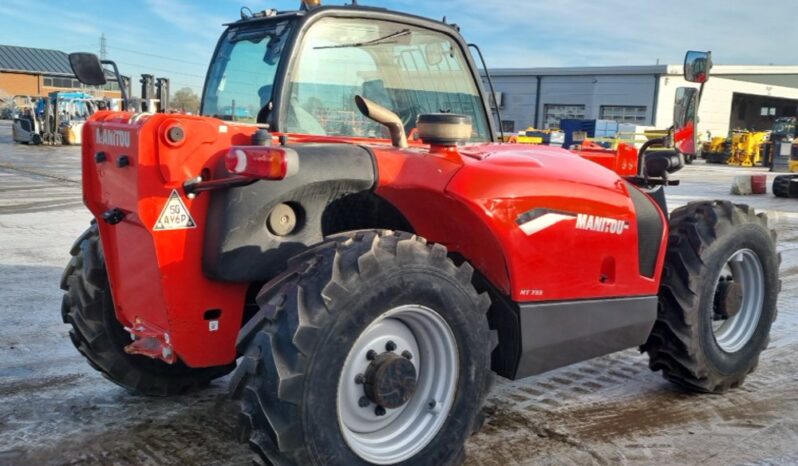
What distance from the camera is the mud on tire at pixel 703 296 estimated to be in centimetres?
413

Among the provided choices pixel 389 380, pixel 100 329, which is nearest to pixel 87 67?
pixel 100 329

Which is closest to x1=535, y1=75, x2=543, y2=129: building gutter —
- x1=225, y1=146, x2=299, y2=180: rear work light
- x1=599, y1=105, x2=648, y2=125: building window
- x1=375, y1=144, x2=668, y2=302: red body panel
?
x1=599, y1=105, x2=648, y2=125: building window

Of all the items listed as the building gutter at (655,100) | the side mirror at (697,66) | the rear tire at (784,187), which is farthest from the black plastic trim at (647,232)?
the building gutter at (655,100)

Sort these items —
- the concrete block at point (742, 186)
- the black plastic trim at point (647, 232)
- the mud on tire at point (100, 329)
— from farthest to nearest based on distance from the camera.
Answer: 1. the concrete block at point (742, 186)
2. the black plastic trim at point (647, 232)
3. the mud on tire at point (100, 329)

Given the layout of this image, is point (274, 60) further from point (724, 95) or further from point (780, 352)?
point (724, 95)

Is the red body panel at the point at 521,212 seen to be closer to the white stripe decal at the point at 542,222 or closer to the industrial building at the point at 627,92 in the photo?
the white stripe decal at the point at 542,222

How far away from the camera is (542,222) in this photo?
133 inches

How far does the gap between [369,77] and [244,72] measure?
71cm

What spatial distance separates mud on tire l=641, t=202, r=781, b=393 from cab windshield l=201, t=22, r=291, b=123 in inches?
95.5

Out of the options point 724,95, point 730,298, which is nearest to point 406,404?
point 730,298

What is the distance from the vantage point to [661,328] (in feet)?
13.8

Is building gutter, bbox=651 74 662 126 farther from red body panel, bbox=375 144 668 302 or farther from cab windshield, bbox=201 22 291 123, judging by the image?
cab windshield, bbox=201 22 291 123

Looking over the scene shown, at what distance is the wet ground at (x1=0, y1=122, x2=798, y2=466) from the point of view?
3471 mm

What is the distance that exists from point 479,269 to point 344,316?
0.95 metres
